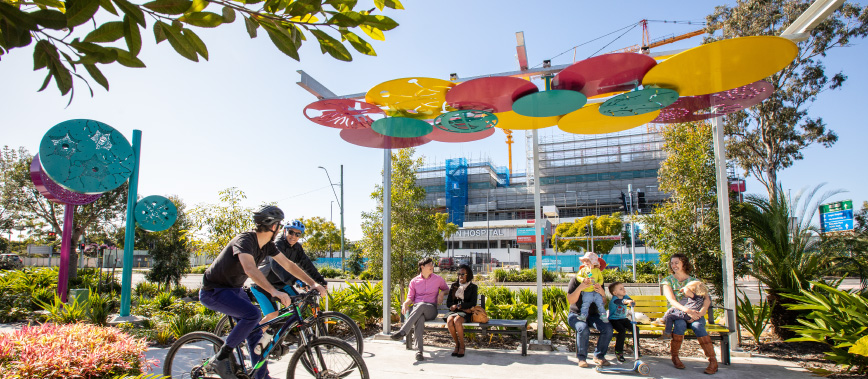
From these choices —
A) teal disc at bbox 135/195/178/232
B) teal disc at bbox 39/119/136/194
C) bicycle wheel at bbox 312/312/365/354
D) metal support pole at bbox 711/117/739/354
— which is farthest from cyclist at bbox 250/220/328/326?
metal support pole at bbox 711/117/739/354

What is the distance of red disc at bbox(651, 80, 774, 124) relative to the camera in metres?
4.79

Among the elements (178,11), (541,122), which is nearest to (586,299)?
(541,122)

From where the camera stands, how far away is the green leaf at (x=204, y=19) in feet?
4.83

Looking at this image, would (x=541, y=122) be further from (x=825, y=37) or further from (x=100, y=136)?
(x=825, y=37)

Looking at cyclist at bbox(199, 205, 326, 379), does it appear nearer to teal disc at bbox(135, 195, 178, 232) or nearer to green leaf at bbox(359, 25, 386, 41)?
green leaf at bbox(359, 25, 386, 41)

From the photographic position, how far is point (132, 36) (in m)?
1.39

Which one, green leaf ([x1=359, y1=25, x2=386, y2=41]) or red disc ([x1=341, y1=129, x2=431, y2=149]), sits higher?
red disc ([x1=341, y1=129, x2=431, y2=149])

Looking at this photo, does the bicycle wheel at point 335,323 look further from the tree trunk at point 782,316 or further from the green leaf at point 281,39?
the tree trunk at point 782,316

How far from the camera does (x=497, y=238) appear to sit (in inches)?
2518

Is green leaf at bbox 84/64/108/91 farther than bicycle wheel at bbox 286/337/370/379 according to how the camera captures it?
No

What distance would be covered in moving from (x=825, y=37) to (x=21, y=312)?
26433mm

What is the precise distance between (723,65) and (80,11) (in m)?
4.65

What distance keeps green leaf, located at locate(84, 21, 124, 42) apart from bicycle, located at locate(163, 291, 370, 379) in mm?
2641

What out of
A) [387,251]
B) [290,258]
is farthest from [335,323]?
[290,258]
